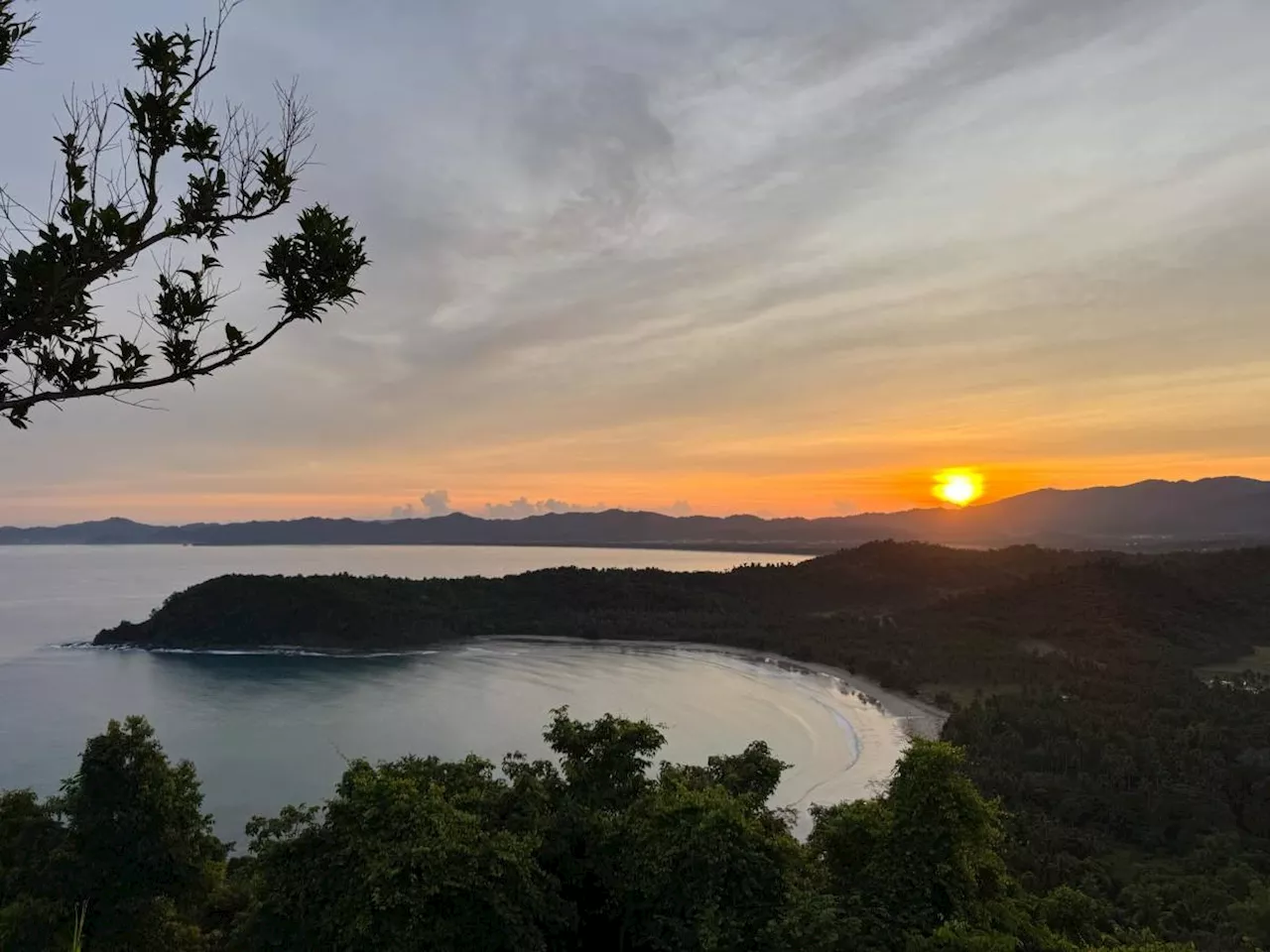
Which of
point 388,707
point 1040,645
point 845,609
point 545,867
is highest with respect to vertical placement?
point 545,867

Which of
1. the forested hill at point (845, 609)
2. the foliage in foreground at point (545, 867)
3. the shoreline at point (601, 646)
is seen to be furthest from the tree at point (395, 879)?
the forested hill at point (845, 609)

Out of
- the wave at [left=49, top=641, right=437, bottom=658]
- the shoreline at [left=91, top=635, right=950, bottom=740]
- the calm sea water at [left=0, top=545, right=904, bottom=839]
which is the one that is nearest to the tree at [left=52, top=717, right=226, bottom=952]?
the calm sea water at [left=0, top=545, right=904, bottom=839]

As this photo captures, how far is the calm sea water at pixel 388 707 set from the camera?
3597 cm

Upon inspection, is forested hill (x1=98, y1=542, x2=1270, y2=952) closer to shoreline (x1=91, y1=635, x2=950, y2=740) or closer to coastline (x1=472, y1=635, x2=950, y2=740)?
shoreline (x1=91, y1=635, x2=950, y2=740)

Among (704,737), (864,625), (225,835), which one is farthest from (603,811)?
(864,625)

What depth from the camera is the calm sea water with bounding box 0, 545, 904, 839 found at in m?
36.0

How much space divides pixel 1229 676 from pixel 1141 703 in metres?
11.2

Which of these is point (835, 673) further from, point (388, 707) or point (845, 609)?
point (388, 707)

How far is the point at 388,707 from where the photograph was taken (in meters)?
49.6

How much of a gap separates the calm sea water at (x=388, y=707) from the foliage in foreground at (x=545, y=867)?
11.4 metres

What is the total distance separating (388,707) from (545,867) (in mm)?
41938

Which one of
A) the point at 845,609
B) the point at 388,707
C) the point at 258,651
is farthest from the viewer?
the point at 845,609

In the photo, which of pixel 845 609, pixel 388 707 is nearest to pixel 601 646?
pixel 388 707

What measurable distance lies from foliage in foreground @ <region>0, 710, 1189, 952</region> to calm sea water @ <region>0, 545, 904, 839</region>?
11392 mm
